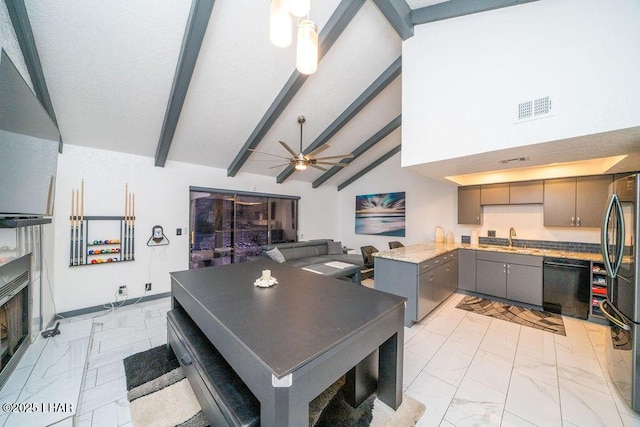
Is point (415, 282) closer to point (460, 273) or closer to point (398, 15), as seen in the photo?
point (460, 273)

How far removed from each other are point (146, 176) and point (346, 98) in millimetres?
3608

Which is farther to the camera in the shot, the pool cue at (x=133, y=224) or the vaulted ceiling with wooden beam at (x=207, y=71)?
the pool cue at (x=133, y=224)

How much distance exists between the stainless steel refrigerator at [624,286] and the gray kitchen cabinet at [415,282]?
1568 millimetres

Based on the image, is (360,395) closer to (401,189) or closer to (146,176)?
(146,176)

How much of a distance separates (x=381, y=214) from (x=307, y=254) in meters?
2.35

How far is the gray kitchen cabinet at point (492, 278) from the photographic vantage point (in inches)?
146

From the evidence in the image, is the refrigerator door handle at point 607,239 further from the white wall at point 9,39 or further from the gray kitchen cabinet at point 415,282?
the white wall at point 9,39

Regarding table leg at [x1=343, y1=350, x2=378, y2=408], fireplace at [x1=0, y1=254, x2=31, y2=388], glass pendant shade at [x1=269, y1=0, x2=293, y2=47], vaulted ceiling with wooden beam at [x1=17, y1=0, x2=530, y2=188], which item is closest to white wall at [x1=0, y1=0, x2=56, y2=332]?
vaulted ceiling with wooden beam at [x1=17, y1=0, x2=530, y2=188]

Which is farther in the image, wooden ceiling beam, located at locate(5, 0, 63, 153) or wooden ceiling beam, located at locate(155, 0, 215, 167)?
wooden ceiling beam, located at locate(155, 0, 215, 167)

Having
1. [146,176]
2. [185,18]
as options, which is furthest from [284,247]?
[185,18]

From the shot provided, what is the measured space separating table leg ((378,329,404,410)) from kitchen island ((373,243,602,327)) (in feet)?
4.76

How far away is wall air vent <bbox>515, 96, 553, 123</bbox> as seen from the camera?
204 centimetres

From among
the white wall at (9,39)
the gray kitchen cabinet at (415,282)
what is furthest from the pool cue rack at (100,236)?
the gray kitchen cabinet at (415,282)

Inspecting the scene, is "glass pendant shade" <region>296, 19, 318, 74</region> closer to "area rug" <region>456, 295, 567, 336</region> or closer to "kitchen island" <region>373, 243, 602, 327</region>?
"kitchen island" <region>373, 243, 602, 327</region>
